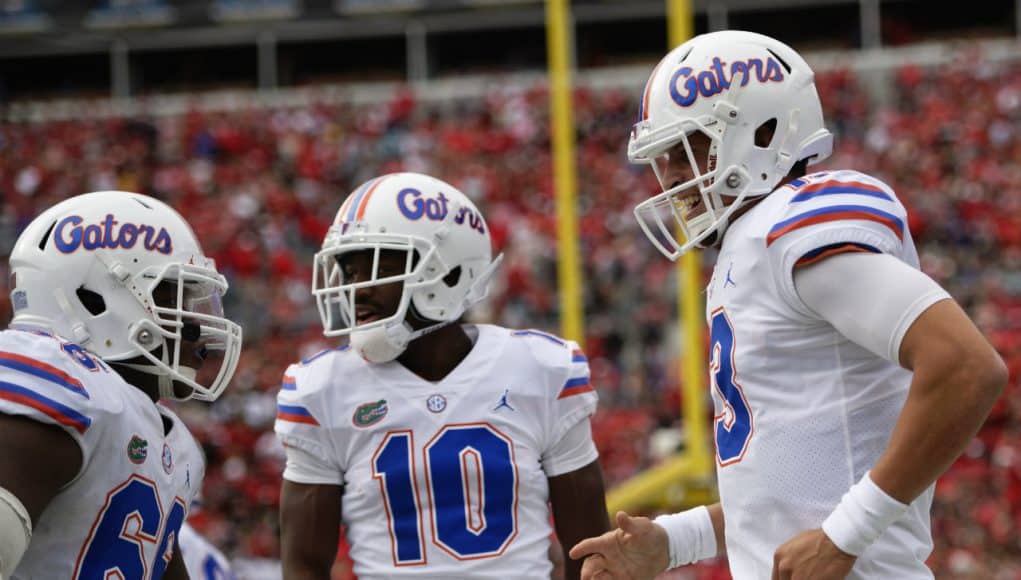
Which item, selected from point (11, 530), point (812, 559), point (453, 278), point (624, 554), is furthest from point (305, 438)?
point (812, 559)

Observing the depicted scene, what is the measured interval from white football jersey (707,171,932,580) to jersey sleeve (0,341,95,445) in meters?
1.04

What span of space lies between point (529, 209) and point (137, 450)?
11249mm

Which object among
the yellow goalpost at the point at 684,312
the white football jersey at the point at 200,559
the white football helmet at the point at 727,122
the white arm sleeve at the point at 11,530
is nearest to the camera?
the white arm sleeve at the point at 11,530

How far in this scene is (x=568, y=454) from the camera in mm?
2891

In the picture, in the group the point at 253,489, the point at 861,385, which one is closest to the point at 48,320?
the point at 861,385

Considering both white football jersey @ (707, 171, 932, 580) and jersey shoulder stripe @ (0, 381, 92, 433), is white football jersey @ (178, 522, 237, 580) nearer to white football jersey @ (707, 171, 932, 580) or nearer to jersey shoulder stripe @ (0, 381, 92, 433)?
jersey shoulder stripe @ (0, 381, 92, 433)

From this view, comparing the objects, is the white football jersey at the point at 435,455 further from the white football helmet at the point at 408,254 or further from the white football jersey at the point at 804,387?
the white football jersey at the point at 804,387

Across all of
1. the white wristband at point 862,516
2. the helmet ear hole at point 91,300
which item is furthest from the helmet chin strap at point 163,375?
the white wristband at point 862,516

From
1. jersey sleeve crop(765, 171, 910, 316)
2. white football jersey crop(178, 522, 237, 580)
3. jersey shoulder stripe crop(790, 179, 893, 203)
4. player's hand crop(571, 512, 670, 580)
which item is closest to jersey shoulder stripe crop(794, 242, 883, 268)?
jersey sleeve crop(765, 171, 910, 316)

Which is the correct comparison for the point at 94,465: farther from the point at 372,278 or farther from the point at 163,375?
the point at 372,278

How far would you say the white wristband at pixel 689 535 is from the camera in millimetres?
2385

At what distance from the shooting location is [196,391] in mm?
2541

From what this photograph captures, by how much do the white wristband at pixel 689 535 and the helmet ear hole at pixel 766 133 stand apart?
0.66 metres

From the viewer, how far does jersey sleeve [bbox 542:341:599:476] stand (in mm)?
2875
